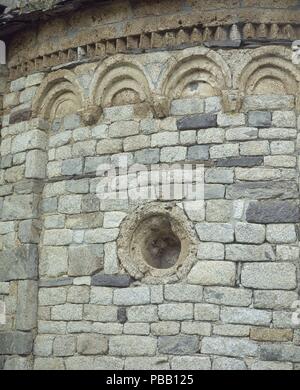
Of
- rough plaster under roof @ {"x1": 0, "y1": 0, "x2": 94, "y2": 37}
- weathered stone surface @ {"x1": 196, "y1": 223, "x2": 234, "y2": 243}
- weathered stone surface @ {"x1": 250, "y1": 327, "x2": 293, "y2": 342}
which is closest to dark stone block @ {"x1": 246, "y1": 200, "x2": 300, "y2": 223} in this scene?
weathered stone surface @ {"x1": 196, "y1": 223, "x2": 234, "y2": 243}

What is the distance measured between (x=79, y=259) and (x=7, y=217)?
1.08m

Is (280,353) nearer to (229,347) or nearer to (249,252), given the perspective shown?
(229,347)

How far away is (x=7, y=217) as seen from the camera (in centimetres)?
679

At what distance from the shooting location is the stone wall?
564cm

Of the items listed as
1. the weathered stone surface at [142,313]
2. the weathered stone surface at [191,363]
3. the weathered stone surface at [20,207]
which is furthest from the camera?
the weathered stone surface at [20,207]

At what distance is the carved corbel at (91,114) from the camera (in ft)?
21.0

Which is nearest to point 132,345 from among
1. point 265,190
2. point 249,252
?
point 249,252

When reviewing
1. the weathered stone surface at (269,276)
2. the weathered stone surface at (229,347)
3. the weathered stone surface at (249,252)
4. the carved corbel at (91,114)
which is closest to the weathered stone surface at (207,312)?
the weathered stone surface at (229,347)

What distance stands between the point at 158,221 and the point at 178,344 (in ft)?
3.81

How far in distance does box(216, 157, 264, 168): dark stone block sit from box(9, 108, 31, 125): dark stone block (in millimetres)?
2294

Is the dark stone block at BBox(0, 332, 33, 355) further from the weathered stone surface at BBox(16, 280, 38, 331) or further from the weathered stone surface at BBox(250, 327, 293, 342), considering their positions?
the weathered stone surface at BBox(250, 327, 293, 342)

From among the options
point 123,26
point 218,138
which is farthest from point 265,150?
point 123,26

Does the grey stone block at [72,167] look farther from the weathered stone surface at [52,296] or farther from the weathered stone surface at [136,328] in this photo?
the weathered stone surface at [136,328]

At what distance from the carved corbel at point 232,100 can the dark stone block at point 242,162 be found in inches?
18.7
